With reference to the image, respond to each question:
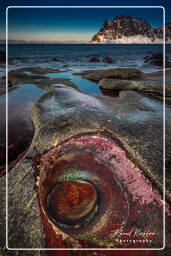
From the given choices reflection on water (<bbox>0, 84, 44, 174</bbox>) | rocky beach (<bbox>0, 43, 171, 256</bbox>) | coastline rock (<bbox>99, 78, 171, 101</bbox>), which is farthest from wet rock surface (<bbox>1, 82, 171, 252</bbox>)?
coastline rock (<bbox>99, 78, 171, 101</bbox>)

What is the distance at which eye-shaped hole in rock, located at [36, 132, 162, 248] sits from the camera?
1.91 metres

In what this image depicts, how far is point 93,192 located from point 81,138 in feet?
3.51

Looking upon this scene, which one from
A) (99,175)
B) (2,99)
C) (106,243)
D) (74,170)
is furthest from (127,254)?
(2,99)

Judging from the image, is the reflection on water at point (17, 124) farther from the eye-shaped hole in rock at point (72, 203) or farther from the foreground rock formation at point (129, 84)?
the foreground rock formation at point (129, 84)

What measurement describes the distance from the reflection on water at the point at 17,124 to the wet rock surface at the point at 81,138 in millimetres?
316

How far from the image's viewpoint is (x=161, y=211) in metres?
2.00

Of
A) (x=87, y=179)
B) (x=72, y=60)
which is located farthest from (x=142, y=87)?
(x=72, y=60)

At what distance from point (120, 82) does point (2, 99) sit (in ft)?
16.8

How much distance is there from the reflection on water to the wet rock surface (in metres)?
0.32

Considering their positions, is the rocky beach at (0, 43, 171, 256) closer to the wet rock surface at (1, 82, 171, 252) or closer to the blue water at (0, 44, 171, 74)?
the wet rock surface at (1, 82, 171, 252)

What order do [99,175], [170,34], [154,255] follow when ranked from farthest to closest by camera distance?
[170,34]
[99,175]
[154,255]

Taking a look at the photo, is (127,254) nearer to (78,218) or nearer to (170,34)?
(78,218)

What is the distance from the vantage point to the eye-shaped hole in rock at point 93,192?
1.91m

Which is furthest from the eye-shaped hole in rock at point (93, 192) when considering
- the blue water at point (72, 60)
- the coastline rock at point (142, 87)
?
the blue water at point (72, 60)
